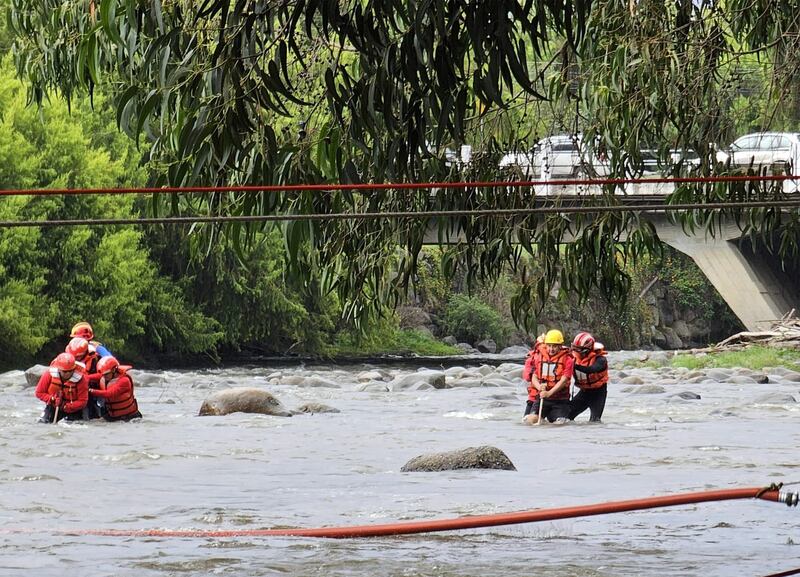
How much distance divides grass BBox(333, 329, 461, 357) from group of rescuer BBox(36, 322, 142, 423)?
20648mm

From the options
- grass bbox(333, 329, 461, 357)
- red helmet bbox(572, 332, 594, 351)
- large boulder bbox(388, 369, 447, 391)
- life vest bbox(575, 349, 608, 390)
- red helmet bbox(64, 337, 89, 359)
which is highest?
red helmet bbox(64, 337, 89, 359)

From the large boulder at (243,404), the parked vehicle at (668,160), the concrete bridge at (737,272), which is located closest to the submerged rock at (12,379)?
the large boulder at (243,404)

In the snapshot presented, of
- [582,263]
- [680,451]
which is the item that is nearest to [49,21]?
[582,263]

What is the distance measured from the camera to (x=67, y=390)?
1669 centimetres

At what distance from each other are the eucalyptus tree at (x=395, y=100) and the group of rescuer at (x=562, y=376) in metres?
7.17

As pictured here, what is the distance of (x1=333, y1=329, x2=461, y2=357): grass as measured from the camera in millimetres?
41062

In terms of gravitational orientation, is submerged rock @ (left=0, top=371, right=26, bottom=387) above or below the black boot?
below

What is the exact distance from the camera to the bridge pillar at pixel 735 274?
31.9 meters

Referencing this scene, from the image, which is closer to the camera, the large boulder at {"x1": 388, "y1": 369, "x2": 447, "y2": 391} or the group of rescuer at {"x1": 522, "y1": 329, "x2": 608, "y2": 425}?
the group of rescuer at {"x1": 522, "y1": 329, "x2": 608, "y2": 425}

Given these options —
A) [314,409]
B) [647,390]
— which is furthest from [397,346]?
[314,409]

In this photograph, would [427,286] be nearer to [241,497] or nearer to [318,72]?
[241,497]

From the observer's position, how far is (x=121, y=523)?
32.9 feet

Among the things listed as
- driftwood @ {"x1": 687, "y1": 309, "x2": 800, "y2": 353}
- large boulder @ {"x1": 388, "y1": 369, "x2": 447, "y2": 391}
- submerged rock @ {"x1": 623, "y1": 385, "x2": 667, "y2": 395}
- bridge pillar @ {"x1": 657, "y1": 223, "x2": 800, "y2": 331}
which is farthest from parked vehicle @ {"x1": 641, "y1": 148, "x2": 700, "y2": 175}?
driftwood @ {"x1": 687, "y1": 309, "x2": 800, "y2": 353}

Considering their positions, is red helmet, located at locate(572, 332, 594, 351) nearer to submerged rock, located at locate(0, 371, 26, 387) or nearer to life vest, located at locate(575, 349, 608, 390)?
life vest, located at locate(575, 349, 608, 390)
